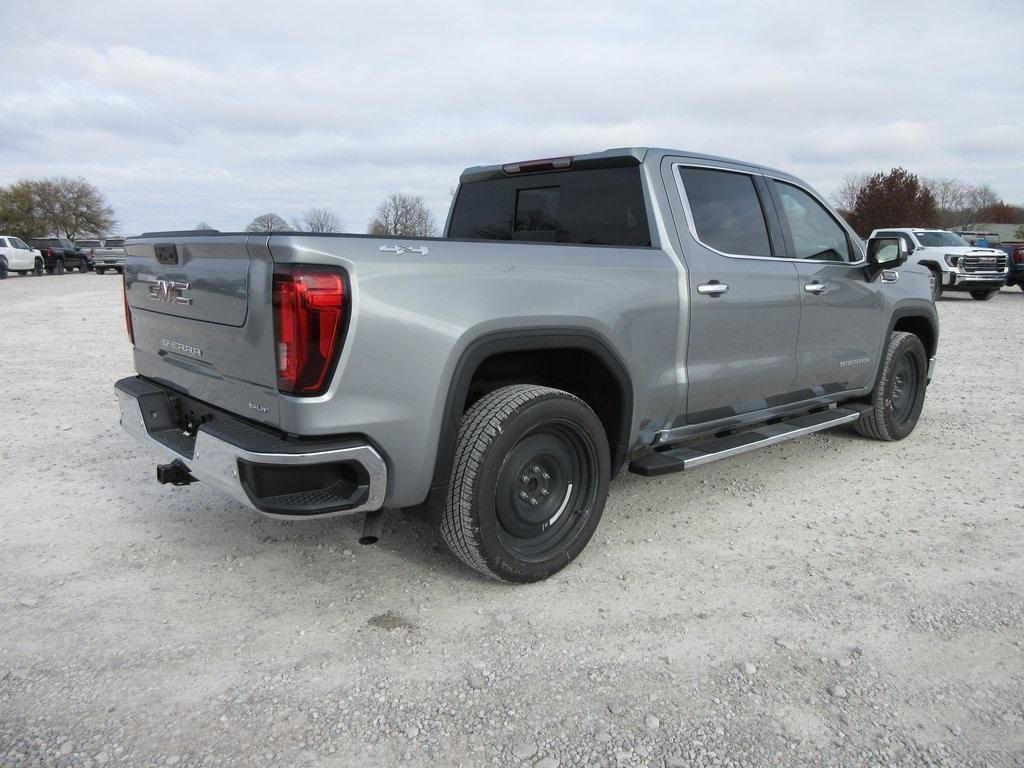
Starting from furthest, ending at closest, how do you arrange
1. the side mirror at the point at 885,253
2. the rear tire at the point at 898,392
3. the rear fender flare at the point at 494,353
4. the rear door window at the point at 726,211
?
1. the rear tire at the point at 898,392
2. the side mirror at the point at 885,253
3. the rear door window at the point at 726,211
4. the rear fender flare at the point at 494,353

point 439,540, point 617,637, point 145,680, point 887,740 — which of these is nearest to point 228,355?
point 145,680

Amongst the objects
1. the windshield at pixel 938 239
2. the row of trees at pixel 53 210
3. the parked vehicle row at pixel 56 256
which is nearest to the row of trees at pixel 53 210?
the row of trees at pixel 53 210

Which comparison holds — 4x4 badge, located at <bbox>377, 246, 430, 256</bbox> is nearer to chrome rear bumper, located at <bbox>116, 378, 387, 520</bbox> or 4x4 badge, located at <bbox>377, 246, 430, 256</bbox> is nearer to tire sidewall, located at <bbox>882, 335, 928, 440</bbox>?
chrome rear bumper, located at <bbox>116, 378, 387, 520</bbox>

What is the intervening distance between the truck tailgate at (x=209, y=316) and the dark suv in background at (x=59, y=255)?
115 ft

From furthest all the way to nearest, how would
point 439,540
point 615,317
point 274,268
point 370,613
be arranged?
1. point 439,540
2. point 615,317
3. point 370,613
4. point 274,268

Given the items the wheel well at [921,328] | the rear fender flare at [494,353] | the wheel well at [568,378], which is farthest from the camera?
the wheel well at [921,328]

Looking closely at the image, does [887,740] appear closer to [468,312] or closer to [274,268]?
[468,312]

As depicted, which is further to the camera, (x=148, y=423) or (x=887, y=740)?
(x=148, y=423)

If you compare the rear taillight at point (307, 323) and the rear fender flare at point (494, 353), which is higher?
the rear taillight at point (307, 323)

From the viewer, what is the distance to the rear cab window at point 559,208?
12.5ft

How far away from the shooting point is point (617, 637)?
2871mm

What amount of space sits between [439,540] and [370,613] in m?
0.79

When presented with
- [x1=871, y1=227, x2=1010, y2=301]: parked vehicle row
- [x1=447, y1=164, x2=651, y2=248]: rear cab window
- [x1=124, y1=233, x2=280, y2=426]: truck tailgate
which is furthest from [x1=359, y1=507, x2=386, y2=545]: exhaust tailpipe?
[x1=871, y1=227, x2=1010, y2=301]: parked vehicle row

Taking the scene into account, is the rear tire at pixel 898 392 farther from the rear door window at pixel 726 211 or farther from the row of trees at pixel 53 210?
the row of trees at pixel 53 210
